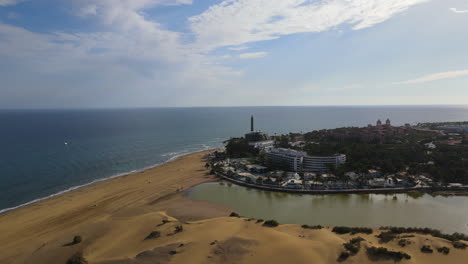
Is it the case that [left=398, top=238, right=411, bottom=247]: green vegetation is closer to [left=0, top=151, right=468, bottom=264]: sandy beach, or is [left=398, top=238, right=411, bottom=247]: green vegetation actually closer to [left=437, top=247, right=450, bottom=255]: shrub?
[left=0, top=151, right=468, bottom=264]: sandy beach

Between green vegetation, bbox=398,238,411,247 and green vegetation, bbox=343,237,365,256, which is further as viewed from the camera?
green vegetation, bbox=398,238,411,247

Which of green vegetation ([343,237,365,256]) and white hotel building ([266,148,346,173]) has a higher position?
white hotel building ([266,148,346,173])

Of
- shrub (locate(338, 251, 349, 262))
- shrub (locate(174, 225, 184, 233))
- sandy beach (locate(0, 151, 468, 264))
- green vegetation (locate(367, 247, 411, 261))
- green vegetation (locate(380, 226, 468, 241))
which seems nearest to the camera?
green vegetation (locate(367, 247, 411, 261))

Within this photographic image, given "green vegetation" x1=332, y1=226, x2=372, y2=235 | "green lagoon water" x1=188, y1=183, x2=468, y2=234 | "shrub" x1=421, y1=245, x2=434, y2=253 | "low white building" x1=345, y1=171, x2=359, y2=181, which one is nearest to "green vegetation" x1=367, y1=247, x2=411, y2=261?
"shrub" x1=421, y1=245, x2=434, y2=253

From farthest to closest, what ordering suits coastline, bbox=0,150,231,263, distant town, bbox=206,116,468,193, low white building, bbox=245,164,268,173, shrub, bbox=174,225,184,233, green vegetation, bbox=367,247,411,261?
low white building, bbox=245,164,268,173 < distant town, bbox=206,116,468,193 < shrub, bbox=174,225,184,233 < coastline, bbox=0,150,231,263 < green vegetation, bbox=367,247,411,261

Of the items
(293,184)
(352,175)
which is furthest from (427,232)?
(293,184)

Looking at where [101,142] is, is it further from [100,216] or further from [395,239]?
[395,239]

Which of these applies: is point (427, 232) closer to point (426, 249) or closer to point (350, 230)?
point (426, 249)

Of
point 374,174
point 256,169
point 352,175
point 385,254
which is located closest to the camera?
point 385,254
